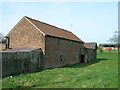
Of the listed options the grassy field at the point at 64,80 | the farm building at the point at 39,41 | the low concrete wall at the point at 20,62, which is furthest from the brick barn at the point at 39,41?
the grassy field at the point at 64,80

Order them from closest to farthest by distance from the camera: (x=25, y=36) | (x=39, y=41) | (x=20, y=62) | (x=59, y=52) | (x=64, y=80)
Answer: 1. (x=64, y=80)
2. (x=20, y=62)
3. (x=39, y=41)
4. (x=25, y=36)
5. (x=59, y=52)

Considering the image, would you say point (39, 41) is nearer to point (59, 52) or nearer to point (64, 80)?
point (59, 52)

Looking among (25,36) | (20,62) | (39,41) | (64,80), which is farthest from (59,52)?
(64,80)

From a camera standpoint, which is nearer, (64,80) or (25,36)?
(64,80)

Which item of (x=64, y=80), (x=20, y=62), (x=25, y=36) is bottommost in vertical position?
(x=64, y=80)

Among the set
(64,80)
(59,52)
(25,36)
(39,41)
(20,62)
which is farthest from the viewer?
(59,52)

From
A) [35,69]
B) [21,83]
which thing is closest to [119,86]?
[21,83]

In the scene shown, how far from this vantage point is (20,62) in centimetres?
1709

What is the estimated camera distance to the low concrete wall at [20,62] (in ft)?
49.1

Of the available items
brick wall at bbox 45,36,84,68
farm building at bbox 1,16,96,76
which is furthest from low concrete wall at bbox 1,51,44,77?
brick wall at bbox 45,36,84,68

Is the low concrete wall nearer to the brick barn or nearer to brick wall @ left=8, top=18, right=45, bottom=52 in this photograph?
the brick barn

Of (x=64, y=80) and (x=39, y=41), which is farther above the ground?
(x=39, y=41)

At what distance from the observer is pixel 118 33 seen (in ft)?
190

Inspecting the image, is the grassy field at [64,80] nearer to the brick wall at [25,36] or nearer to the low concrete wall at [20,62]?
the low concrete wall at [20,62]
